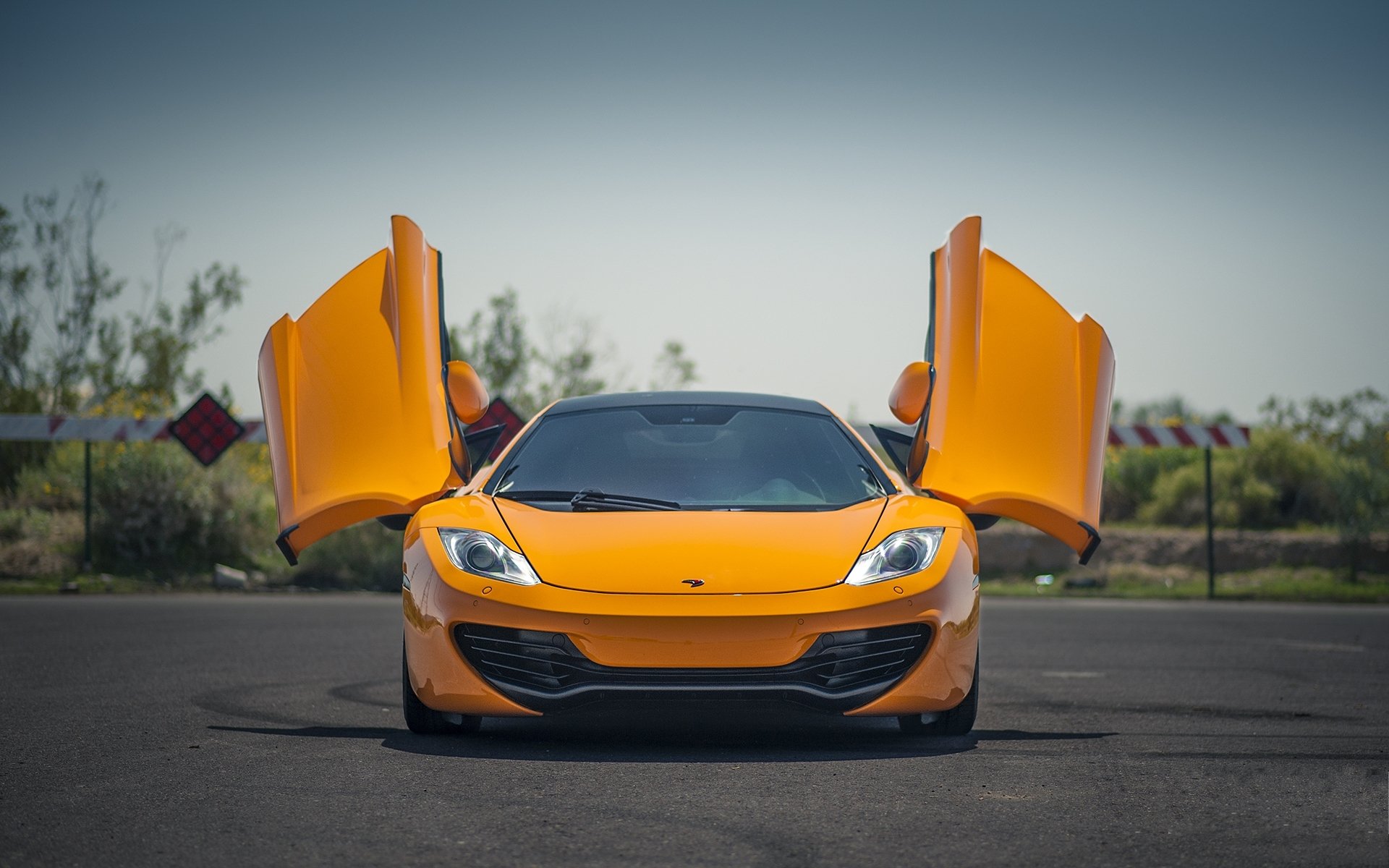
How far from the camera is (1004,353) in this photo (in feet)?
20.8

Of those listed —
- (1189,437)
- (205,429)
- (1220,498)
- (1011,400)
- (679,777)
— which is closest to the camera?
(679,777)

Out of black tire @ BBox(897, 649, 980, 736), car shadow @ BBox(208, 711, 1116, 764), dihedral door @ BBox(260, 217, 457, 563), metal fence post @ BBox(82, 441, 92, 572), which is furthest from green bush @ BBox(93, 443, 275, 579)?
black tire @ BBox(897, 649, 980, 736)

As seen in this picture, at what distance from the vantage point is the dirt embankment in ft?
52.5

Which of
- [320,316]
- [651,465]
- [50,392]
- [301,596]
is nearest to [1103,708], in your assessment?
[651,465]

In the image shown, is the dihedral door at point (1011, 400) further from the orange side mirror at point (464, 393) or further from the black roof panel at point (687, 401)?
the orange side mirror at point (464, 393)

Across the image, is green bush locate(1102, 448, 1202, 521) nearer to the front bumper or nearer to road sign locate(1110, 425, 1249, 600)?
road sign locate(1110, 425, 1249, 600)

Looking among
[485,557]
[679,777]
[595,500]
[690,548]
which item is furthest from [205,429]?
[679,777]

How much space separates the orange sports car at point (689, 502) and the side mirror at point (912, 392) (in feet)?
0.03

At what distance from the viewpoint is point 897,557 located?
198 inches

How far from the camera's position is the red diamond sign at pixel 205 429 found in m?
14.9

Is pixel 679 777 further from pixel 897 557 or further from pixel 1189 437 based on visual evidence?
pixel 1189 437

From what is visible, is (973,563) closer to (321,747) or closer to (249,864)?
(321,747)

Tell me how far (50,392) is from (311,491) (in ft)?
83.1

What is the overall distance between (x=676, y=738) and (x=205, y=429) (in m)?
11.1
